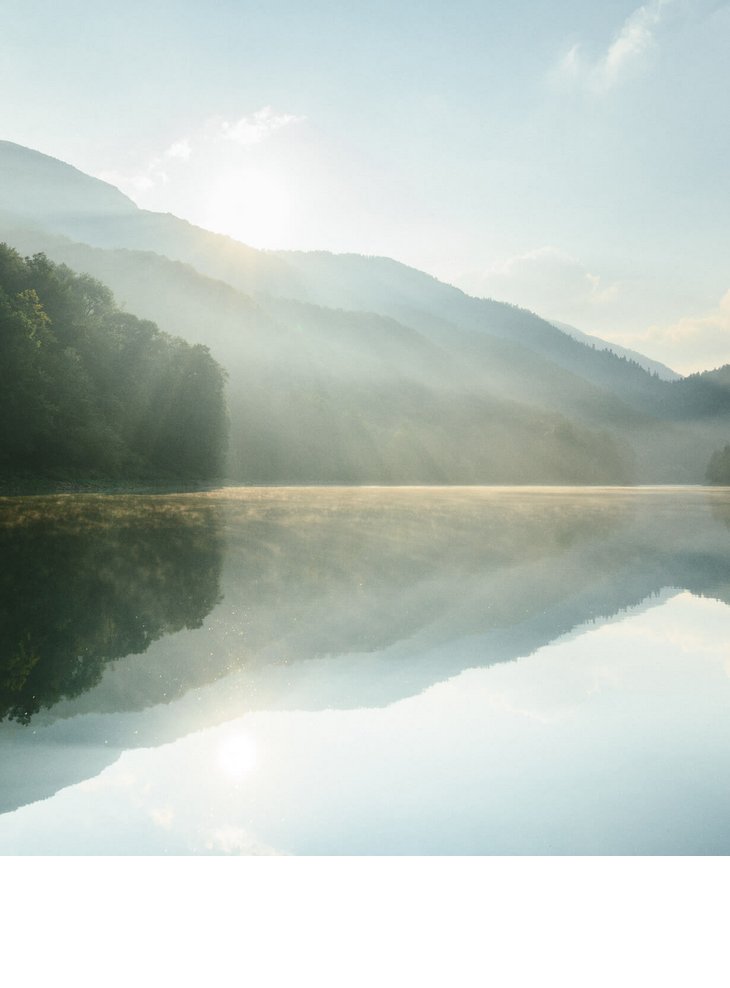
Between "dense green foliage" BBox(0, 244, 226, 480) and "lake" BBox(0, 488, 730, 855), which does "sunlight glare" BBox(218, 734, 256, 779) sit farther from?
"dense green foliage" BBox(0, 244, 226, 480)

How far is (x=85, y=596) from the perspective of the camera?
13.7 m

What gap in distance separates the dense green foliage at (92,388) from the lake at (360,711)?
43410 millimetres

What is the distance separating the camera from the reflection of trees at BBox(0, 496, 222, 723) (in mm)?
8844

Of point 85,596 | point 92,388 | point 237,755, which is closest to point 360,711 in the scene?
point 237,755

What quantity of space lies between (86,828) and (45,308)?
226ft

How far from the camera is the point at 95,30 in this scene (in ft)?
58.3

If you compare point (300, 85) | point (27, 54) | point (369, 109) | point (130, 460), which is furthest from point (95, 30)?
point (130, 460)

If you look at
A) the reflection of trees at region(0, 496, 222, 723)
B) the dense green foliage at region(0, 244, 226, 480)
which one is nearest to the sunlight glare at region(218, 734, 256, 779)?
the reflection of trees at region(0, 496, 222, 723)

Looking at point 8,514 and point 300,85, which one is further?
point 8,514

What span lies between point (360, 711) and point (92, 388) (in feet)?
215

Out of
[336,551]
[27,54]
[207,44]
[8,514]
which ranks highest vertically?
[207,44]

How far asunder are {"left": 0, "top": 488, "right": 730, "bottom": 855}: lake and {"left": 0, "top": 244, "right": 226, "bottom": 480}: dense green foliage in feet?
142
